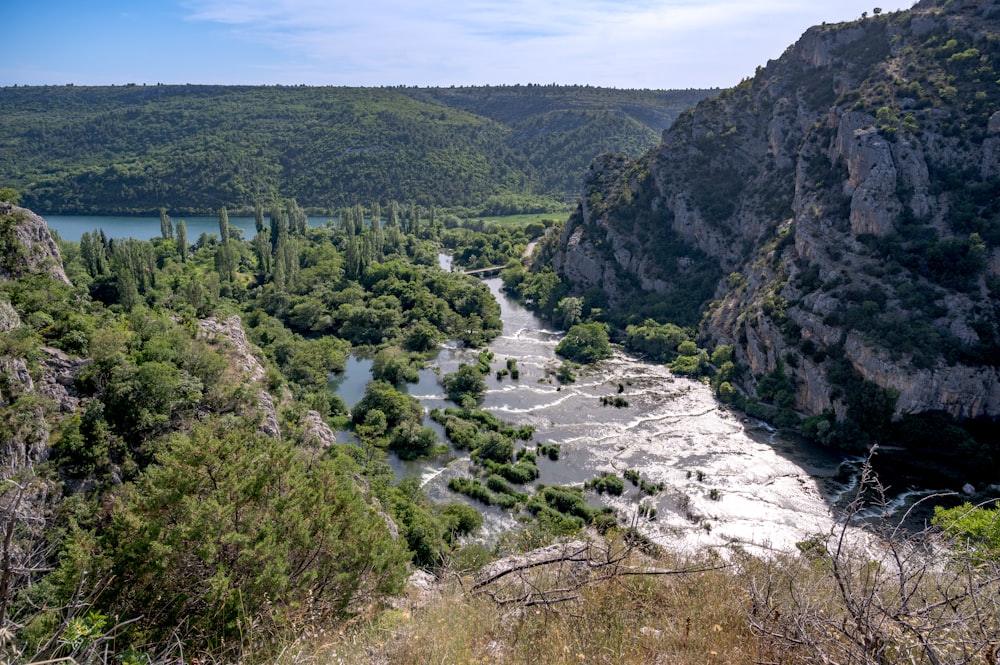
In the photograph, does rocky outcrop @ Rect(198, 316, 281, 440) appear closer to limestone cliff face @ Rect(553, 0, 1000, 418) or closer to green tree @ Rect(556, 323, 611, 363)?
green tree @ Rect(556, 323, 611, 363)

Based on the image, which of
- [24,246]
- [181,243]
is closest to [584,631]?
[24,246]

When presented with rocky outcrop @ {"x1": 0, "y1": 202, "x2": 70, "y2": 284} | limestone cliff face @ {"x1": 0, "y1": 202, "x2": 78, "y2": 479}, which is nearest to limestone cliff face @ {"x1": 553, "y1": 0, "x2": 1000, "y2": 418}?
limestone cliff face @ {"x1": 0, "y1": 202, "x2": 78, "y2": 479}

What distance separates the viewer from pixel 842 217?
48.0 meters

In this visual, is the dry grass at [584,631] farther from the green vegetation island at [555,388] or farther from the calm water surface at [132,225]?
the calm water surface at [132,225]

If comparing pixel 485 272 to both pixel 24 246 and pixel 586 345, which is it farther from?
pixel 24 246

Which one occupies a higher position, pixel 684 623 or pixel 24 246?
pixel 24 246

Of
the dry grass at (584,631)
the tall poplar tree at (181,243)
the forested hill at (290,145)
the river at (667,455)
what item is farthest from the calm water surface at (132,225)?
the dry grass at (584,631)

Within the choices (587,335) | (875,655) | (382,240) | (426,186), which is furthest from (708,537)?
(426,186)

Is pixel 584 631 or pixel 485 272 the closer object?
pixel 584 631

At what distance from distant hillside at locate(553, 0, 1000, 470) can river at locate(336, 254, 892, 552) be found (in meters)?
4.72

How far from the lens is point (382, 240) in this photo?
86625mm

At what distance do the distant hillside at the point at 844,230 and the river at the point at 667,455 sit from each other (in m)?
4.72

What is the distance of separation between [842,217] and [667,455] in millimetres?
26623

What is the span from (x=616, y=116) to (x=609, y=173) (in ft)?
334
